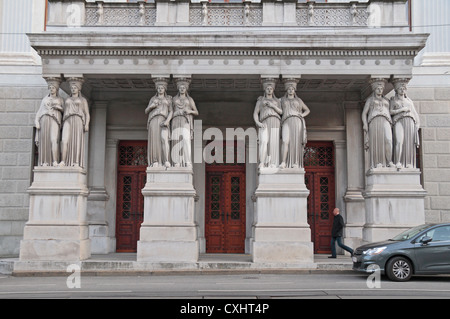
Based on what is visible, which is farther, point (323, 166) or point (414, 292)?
point (323, 166)

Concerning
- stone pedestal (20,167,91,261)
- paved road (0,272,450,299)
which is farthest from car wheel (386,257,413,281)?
stone pedestal (20,167,91,261)

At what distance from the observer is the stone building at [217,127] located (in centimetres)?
1644

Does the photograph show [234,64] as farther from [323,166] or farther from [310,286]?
[310,286]

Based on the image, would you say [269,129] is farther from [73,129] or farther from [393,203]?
[73,129]

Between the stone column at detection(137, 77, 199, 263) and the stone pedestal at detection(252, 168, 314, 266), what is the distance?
2.11 metres

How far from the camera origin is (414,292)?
445 inches

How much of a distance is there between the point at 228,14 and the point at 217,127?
14.8 ft

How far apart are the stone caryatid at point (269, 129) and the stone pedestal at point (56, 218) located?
19.6 ft

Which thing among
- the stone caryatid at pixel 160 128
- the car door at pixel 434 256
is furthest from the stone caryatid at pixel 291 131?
the car door at pixel 434 256

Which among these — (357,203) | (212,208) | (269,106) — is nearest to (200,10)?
(269,106)

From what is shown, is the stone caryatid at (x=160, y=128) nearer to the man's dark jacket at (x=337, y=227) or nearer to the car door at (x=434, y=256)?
the man's dark jacket at (x=337, y=227)

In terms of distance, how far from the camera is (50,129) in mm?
16766

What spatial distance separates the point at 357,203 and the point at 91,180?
10153 millimetres

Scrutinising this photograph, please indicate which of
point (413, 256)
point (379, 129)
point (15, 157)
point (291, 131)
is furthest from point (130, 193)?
point (413, 256)
